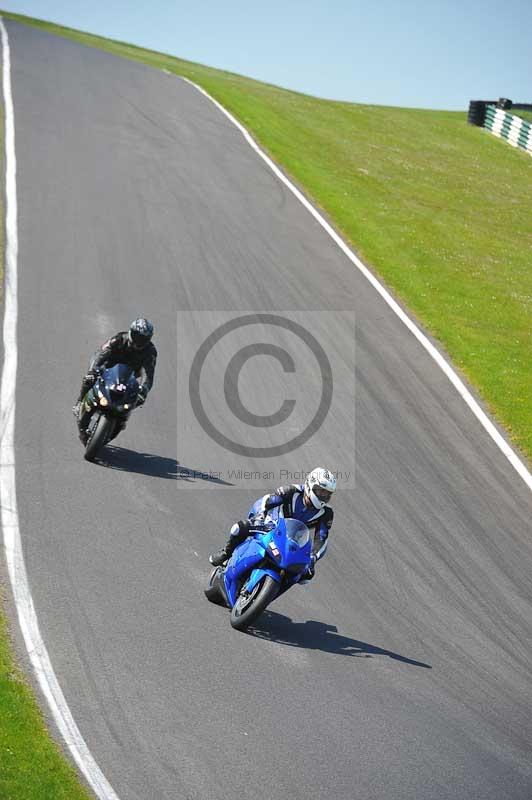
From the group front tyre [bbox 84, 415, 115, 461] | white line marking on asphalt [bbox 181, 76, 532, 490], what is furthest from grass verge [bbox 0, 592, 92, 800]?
white line marking on asphalt [bbox 181, 76, 532, 490]

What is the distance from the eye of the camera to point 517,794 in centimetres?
868

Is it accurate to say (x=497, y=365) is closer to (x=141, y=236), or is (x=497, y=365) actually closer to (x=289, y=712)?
(x=141, y=236)

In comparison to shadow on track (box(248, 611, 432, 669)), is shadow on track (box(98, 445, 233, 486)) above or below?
above

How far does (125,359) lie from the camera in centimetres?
1484

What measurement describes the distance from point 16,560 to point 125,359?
4616 mm

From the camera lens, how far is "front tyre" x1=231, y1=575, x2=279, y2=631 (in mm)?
10406

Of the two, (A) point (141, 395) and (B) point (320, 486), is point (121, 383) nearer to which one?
(A) point (141, 395)

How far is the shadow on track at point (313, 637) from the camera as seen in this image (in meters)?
10.7

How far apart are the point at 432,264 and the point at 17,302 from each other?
13.9 metres

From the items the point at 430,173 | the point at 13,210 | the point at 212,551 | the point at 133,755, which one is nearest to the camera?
the point at 133,755

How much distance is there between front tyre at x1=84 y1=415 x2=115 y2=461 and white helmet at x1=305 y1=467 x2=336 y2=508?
415 cm

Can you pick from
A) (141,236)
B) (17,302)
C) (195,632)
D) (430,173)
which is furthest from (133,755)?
(430,173)

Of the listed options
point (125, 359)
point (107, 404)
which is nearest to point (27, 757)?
point (107, 404)

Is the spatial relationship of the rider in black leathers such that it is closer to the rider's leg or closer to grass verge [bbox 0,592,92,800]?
the rider's leg
